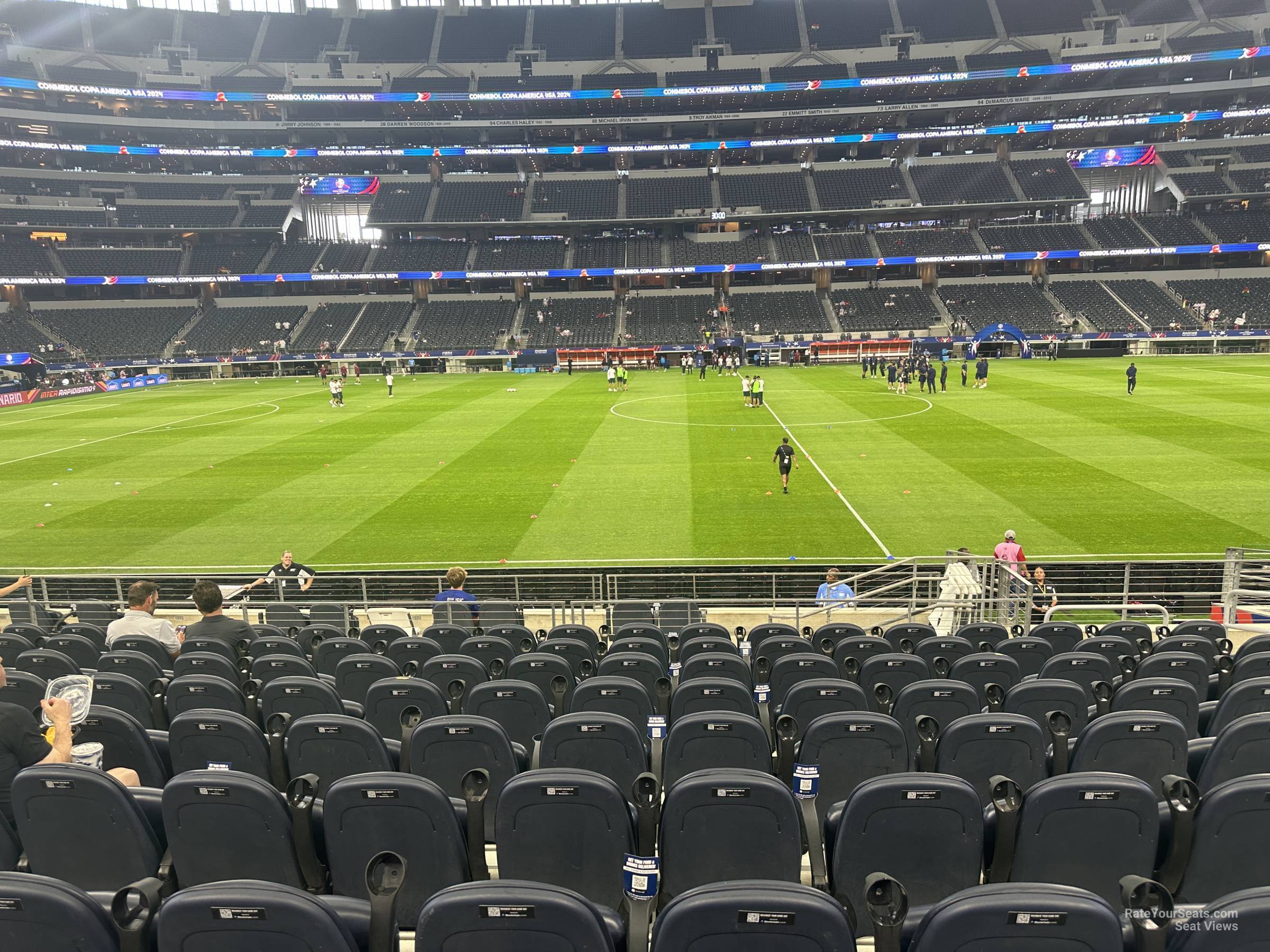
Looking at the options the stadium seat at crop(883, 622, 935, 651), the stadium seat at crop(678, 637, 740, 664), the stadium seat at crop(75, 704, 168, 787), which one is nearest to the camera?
the stadium seat at crop(75, 704, 168, 787)

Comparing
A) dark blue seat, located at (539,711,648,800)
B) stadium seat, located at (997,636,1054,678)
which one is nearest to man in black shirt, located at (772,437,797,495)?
stadium seat, located at (997,636,1054,678)

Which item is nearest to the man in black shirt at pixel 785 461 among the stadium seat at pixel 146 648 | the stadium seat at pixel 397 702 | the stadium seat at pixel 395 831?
the stadium seat at pixel 146 648

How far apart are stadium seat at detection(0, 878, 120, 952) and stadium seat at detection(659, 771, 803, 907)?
233 cm

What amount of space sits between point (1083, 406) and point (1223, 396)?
7.76m

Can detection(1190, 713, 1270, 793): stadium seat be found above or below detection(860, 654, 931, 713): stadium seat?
above

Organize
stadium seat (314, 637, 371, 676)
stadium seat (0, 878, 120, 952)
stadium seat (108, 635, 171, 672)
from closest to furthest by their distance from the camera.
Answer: stadium seat (0, 878, 120, 952) → stadium seat (108, 635, 171, 672) → stadium seat (314, 637, 371, 676)

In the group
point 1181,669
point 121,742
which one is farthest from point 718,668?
point 121,742

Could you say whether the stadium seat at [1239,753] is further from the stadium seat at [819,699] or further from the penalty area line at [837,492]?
the penalty area line at [837,492]

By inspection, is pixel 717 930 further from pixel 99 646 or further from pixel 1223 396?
pixel 1223 396

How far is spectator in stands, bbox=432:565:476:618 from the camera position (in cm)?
1290

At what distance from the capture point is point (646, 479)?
26250 mm

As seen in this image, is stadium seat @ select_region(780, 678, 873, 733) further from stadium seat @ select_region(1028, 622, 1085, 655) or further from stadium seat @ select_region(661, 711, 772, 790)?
stadium seat @ select_region(1028, 622, 1085, 655)

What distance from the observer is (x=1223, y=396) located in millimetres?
37969

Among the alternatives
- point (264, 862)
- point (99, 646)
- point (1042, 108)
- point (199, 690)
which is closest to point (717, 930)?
point (264, 862)
